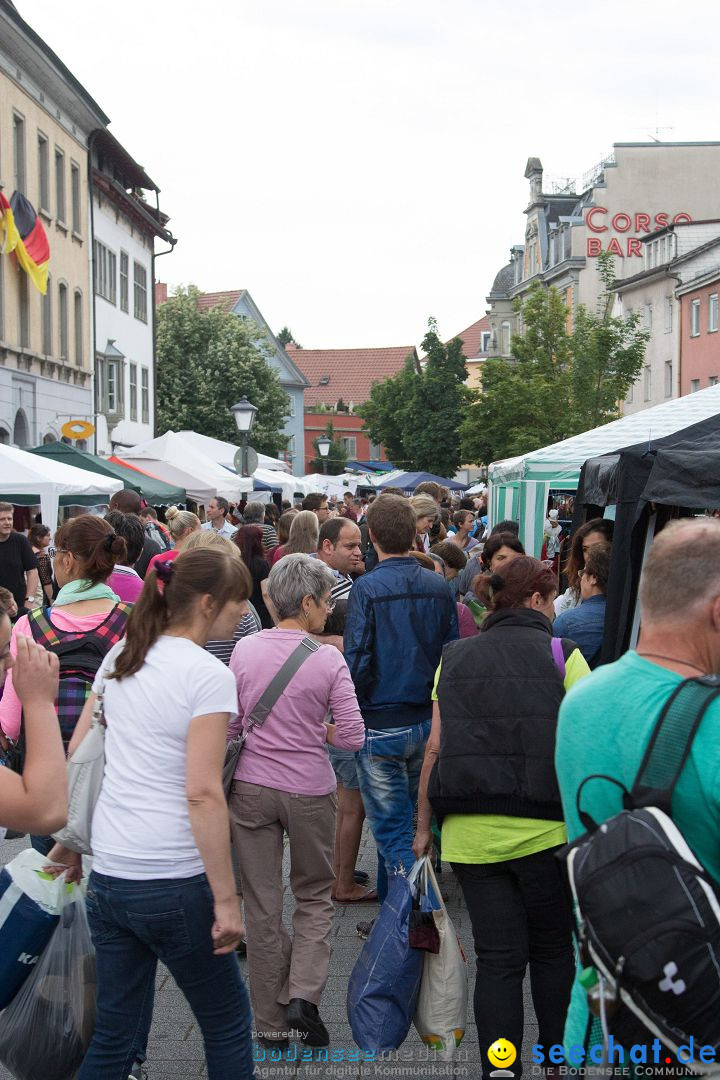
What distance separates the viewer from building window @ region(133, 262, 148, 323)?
1607 inches

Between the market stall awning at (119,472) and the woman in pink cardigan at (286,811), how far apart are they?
40.1 ft

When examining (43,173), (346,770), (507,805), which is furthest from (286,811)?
(43,173)

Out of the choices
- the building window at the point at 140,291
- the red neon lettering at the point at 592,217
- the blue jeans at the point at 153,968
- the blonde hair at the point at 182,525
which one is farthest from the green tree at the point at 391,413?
the blue jeans at the point at 153,968

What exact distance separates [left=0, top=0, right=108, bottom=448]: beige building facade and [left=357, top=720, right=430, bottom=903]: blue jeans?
2239cm

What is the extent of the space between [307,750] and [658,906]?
2470 mm

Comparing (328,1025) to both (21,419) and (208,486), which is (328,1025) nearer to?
(208,486)

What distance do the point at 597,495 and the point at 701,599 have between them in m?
6.23

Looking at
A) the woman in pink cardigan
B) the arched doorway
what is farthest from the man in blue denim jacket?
the arched doorway

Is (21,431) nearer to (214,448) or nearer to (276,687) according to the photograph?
(214,448)

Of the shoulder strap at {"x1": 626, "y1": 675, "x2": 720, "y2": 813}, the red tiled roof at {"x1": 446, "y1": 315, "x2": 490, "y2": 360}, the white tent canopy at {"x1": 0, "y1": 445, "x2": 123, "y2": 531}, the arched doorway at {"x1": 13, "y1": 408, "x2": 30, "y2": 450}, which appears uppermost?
the red tiled roof at {"x1": 446, "y1": 315, "x2": 490, "y2": 360}

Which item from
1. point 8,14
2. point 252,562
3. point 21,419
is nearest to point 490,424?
point 21,419

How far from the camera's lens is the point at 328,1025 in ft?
15.3

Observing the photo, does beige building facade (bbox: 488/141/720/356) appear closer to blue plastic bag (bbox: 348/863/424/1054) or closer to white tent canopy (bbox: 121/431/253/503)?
white tent canopy (bbox: 121/431/253/503)

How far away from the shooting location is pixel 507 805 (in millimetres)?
3750
